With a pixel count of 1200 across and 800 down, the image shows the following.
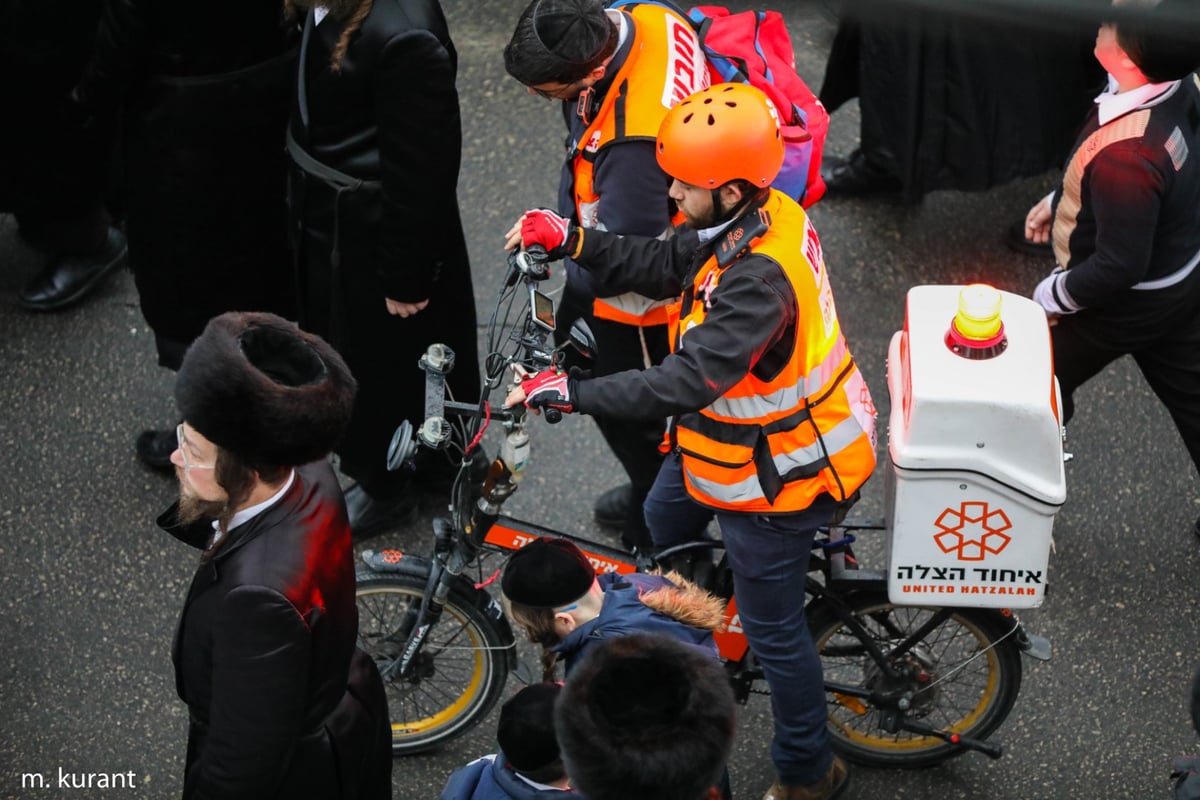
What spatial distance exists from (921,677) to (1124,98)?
4.94 ft

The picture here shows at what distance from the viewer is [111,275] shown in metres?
5.31

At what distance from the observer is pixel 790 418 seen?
9.45 feet

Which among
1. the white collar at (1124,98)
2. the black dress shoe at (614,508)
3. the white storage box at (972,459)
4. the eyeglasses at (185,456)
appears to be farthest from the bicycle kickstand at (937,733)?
the eyeglasses at (185,456)

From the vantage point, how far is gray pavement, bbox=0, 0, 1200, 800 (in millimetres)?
3723

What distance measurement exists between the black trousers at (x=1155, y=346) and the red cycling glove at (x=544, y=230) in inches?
60.4

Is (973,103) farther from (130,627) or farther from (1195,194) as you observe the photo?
(130,627)

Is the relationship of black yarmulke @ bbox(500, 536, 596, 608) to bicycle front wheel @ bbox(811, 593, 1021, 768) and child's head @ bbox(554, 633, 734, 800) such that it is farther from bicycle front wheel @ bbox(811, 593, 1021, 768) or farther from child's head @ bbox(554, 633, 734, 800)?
bicycle front wheel @ bbox(811, 593, 1021, 768)

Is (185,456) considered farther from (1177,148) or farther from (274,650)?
(1177,148)

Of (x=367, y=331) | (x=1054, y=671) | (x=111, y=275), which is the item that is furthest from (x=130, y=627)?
(x=1054, y=671)

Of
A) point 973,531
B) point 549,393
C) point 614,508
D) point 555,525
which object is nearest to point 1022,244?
point 614,508

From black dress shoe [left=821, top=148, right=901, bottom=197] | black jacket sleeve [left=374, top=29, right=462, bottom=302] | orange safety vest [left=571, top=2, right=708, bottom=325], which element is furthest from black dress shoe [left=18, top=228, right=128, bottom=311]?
black dress shoe [left=821, top=148, right=901, bottom=197]

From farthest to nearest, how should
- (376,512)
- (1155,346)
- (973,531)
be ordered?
(376,512)
(1155,346)
(973,531)

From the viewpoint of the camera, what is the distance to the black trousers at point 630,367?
3.61 meters

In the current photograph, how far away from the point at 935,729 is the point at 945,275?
2234 millimetres
